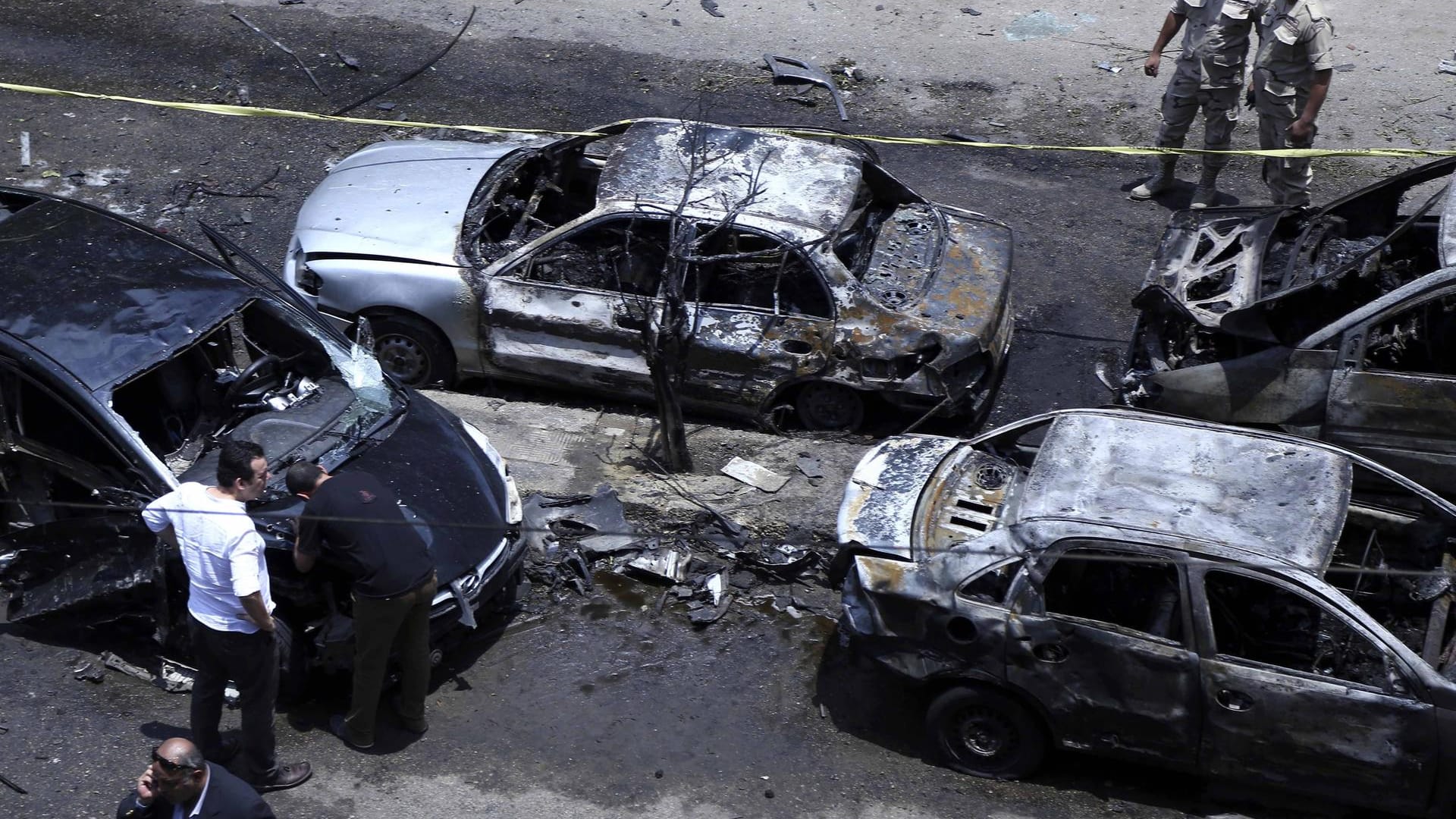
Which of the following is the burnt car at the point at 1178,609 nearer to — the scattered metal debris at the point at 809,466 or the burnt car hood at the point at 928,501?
the burnt car hood at the point at 928,501

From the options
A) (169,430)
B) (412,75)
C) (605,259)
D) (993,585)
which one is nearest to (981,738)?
(993,585)

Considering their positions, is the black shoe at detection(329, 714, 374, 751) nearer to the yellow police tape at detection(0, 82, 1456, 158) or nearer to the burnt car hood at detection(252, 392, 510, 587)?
the burnt car hood at detection(252, 392, 510, 587)

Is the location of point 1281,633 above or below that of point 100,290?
above

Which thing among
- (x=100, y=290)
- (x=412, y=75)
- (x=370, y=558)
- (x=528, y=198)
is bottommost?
(x=412, y=75)

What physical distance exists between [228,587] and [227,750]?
3.28 ft

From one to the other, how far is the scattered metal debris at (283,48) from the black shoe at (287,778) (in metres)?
7.90

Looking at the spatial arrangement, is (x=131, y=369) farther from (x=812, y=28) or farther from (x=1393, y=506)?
(x=812, y=28)

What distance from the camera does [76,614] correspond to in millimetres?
6488

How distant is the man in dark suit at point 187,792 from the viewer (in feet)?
14.8

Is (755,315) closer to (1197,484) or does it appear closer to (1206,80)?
(1197,484)

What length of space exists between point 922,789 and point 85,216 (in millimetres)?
5361

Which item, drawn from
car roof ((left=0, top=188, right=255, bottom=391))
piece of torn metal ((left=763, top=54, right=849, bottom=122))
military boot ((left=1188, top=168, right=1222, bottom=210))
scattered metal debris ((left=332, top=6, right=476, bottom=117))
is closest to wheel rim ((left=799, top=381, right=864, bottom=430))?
car roof ((left=0, top=188, right=255, bottom=391))

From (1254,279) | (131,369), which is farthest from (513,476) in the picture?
(1254,279)

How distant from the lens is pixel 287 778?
6074 millimetres
